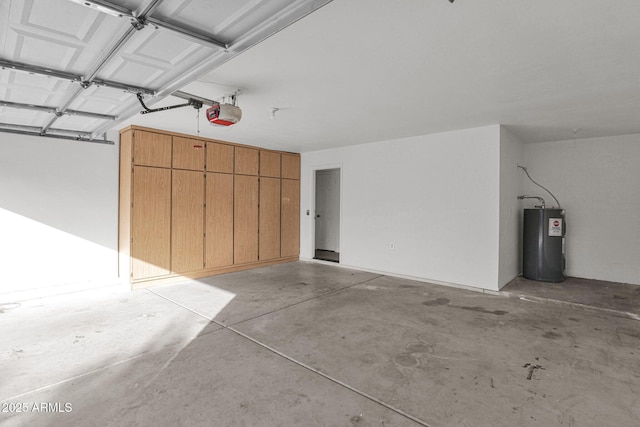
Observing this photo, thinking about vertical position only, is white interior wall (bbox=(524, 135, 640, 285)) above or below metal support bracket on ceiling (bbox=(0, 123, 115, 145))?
below

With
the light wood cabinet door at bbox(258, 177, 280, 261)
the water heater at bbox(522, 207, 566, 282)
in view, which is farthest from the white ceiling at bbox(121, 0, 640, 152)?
the light wood cabinet door at bbox(258, 177, 280, 261)

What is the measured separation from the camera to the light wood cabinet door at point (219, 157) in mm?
5824

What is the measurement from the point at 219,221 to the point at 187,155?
1.34 metres

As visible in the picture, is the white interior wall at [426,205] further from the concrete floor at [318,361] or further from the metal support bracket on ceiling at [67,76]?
the metal support bracket on ceiling at [67,76]

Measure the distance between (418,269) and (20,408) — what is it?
5082mm

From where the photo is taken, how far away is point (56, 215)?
4656mm

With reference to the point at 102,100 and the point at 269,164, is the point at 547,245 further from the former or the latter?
the point at 102,100

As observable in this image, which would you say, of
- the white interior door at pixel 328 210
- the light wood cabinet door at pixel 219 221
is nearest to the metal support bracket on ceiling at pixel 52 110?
the light wood cabinet door at pixel 219 221

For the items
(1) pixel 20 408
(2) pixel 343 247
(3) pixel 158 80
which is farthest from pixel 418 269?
(1) pixel 20 408

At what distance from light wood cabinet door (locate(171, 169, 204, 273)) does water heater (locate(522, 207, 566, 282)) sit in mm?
5862

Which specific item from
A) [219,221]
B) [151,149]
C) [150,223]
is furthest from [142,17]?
[219,221]

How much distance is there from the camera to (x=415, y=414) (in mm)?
1996

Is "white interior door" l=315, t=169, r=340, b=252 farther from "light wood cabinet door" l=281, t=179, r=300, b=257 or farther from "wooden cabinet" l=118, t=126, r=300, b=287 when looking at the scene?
"wooden cabinet" l=118, t=126, r=300, b=287

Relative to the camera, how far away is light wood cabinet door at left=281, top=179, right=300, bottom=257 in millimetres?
7184
